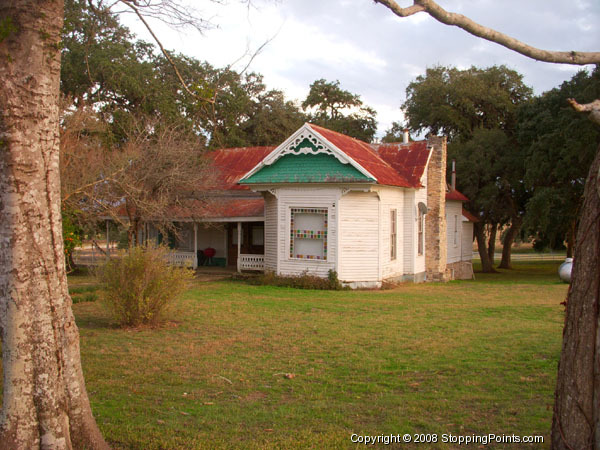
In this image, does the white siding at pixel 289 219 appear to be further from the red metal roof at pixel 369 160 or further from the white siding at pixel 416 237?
the white siding at pixel 416 237

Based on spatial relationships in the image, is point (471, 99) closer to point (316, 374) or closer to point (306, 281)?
point (306, 281)

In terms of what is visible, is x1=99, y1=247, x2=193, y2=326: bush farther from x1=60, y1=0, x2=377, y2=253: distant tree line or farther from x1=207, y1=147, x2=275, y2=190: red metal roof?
x1=207, y1=147, x2=275, y2=190: red metal roof

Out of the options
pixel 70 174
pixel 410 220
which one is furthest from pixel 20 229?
pixel 410 220

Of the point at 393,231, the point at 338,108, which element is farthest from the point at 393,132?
the point at 393,231

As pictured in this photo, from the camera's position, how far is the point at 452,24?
4574 mm

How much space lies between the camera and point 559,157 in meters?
25.4

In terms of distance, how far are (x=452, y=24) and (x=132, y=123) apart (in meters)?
19.7

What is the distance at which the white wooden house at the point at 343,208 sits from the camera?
18.5 meters

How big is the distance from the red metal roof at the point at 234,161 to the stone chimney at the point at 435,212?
7.80 meters

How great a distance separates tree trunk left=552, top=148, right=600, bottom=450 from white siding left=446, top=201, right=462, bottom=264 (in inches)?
924

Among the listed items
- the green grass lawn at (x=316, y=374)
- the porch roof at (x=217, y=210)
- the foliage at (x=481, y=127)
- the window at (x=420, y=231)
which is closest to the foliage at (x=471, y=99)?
the foliage at (x=481, y=127)

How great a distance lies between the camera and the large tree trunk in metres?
4.29

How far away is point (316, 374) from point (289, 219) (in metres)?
11.9

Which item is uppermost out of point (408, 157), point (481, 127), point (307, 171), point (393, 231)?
point (481, 127)
